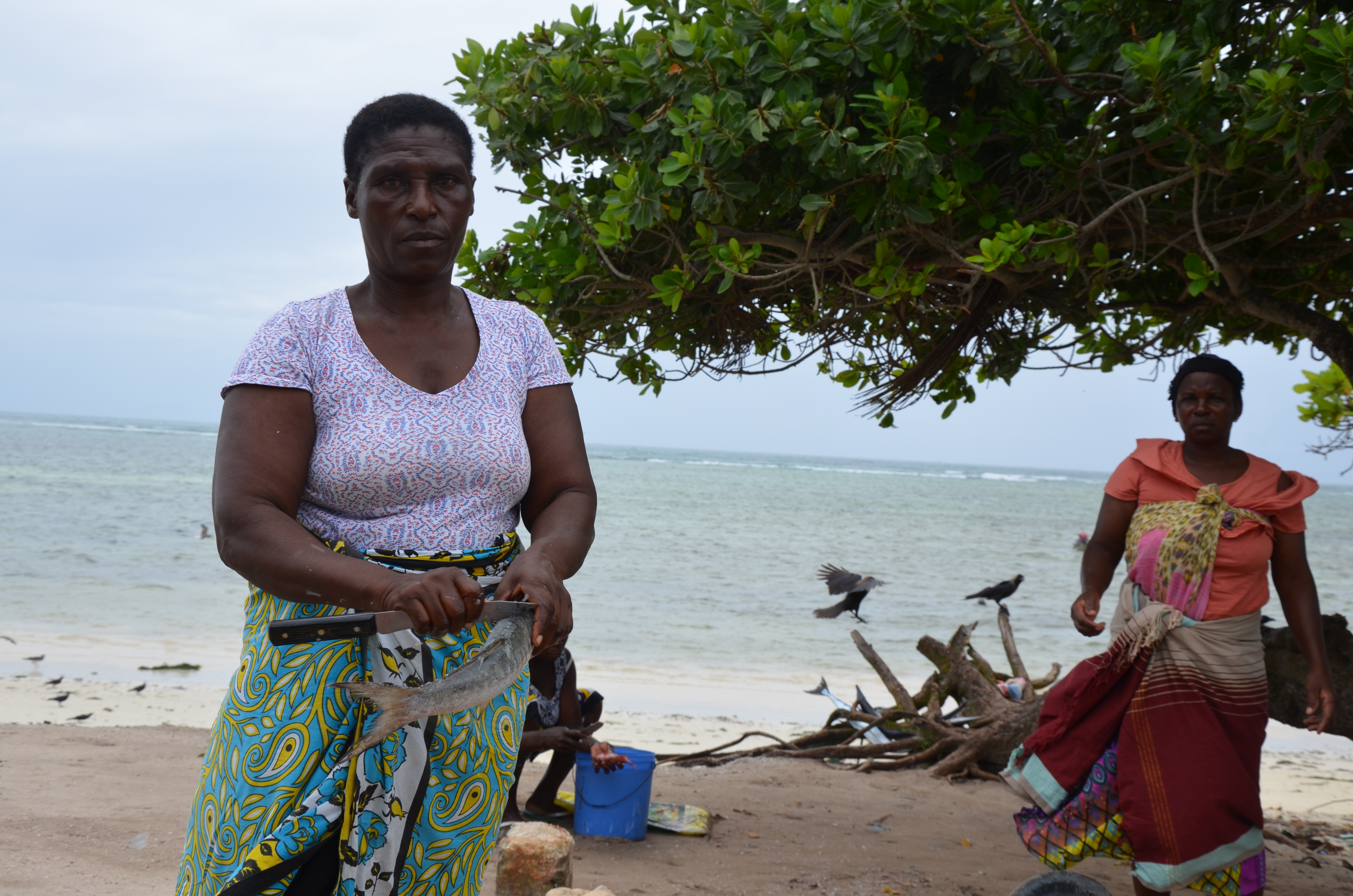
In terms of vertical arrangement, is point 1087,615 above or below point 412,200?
below

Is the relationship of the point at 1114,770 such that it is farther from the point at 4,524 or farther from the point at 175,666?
the point at 4,524

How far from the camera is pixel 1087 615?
12.2 ft

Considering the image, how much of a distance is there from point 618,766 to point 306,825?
319 cm

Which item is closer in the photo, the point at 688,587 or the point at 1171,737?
the point at 1171,737

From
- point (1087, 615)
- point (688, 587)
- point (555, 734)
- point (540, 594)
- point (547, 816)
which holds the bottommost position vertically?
point (688, 587)

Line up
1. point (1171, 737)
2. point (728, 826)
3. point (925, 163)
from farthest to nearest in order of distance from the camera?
1. point (728, 826)
2. point (1171, 737)
3. point (925, 163)

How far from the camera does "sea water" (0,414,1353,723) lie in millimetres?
10180

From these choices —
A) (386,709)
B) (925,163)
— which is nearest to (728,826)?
(925,163)

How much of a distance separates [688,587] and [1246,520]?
1304 centimetres

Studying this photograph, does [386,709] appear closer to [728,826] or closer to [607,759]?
[607,759]

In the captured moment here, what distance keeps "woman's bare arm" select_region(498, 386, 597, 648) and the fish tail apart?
0.21 metres

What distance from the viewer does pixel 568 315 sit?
4262 mm

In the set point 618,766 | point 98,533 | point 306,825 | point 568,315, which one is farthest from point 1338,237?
point 98,533

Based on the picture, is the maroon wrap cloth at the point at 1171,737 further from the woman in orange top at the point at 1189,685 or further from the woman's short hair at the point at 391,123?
the woman's short hair at the point at 391,123
